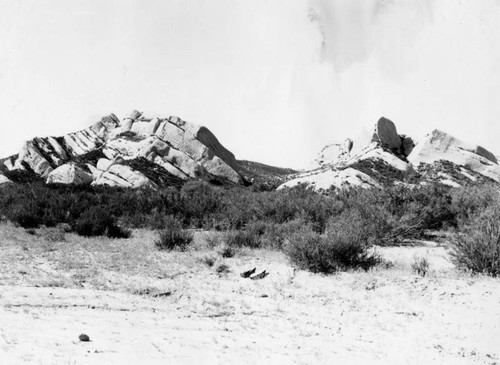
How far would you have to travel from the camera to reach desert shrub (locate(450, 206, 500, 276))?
744 cm

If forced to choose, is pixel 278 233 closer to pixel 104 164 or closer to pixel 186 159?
pixel 186 159

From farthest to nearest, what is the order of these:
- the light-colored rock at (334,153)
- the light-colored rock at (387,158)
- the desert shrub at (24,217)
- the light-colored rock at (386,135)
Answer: the light-colored rock at (334,153) → the light-colored rock at (386,135) → the light-colored rock at (387,158) → the desert shrub at (24,217)

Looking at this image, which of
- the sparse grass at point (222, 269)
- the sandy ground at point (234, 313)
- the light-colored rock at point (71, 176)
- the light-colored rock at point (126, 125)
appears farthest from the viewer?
the light-colored rock at point (126, 125)

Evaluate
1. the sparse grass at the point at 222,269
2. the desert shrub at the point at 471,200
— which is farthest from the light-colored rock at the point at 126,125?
the sparse grass at the point at 222,269

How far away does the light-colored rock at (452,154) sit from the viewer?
1465 inches

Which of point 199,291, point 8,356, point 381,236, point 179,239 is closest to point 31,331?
point 8,356

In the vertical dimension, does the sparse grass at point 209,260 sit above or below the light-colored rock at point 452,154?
below

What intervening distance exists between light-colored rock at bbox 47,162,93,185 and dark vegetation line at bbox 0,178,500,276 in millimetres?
8867

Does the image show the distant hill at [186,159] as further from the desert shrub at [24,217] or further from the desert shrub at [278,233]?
the desert shrub at [278,233]

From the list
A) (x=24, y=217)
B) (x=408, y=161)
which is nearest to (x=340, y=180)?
(x=408, y=161)

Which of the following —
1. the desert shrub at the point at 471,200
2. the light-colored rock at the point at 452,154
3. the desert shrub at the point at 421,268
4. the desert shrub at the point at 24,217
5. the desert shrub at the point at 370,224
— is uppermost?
the light-colored rock at the point at 452,154

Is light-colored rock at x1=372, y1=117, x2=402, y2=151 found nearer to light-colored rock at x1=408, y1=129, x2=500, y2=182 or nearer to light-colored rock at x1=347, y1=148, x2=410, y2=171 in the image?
light-colored rock at x1=408, y1=129, x2=500, y2=182

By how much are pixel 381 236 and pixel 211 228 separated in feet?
22.3

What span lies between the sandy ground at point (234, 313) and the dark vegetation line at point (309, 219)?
613mm
